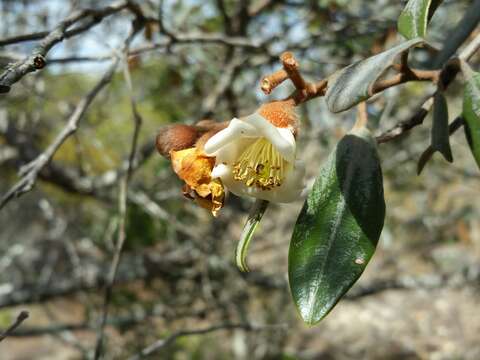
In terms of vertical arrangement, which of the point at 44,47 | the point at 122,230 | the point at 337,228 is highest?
the point at 44,47

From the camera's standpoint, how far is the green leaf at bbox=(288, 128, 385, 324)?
0.78 meters

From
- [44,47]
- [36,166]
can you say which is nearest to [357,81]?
[44,47]

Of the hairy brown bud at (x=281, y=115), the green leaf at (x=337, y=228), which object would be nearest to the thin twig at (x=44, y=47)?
the hairy brown bud at (x=281, y=115)

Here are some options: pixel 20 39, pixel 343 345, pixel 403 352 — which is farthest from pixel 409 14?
pixel 343 345

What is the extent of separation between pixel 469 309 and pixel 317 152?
2.77 meters

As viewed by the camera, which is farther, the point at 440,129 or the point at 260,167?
the point at 260,167

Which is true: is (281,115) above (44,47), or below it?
below

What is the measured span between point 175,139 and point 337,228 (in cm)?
30

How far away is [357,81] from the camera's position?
0.74m

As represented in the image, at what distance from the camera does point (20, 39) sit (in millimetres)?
997

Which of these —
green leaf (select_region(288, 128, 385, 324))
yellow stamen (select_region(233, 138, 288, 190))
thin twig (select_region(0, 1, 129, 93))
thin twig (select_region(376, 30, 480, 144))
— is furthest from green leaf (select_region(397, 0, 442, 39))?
thin twig (select_region(0, 1, 129, 93))

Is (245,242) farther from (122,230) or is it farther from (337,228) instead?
(122,230)

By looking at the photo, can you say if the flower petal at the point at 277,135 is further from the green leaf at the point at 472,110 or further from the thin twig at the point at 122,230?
the thin twig at the point at 122,230

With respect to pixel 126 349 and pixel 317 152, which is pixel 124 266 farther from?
pixel 317 152
